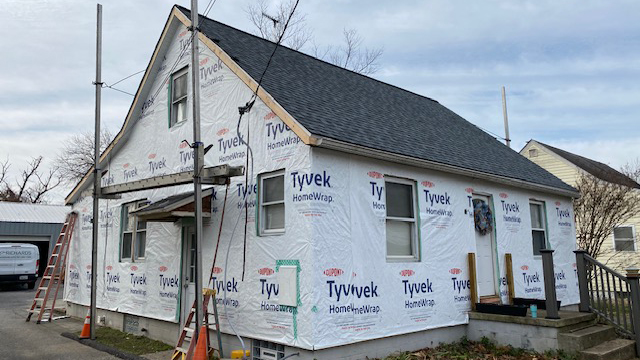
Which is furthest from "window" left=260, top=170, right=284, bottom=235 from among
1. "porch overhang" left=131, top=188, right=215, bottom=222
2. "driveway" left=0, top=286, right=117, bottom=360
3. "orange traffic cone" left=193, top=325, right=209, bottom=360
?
"driveway" left=0, top=286, right=117, bottom=360

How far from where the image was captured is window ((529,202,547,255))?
11.8 m

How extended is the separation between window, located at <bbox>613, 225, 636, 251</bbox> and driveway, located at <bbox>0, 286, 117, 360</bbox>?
794 inches

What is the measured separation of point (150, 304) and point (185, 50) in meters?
5.49

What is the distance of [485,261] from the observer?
10.2 meters

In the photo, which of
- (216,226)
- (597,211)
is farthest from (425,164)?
(597,211)

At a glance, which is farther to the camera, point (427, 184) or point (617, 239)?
point (617, 239)

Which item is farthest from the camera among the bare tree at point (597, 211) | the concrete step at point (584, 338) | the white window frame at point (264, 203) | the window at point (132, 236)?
the bare tree at point (597, 211)

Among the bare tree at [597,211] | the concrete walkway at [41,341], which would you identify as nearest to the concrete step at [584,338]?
the concrete walkway at [41,341]

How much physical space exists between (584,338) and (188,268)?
717cm

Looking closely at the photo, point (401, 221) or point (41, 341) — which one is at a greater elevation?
point (401, 221)

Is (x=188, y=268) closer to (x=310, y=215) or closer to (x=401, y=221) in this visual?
(x=310, y=215)

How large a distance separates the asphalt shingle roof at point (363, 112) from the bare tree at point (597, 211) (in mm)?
4833

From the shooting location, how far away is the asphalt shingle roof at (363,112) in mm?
8078

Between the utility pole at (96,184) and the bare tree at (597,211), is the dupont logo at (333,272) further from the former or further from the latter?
the bare tree at (597,211)
